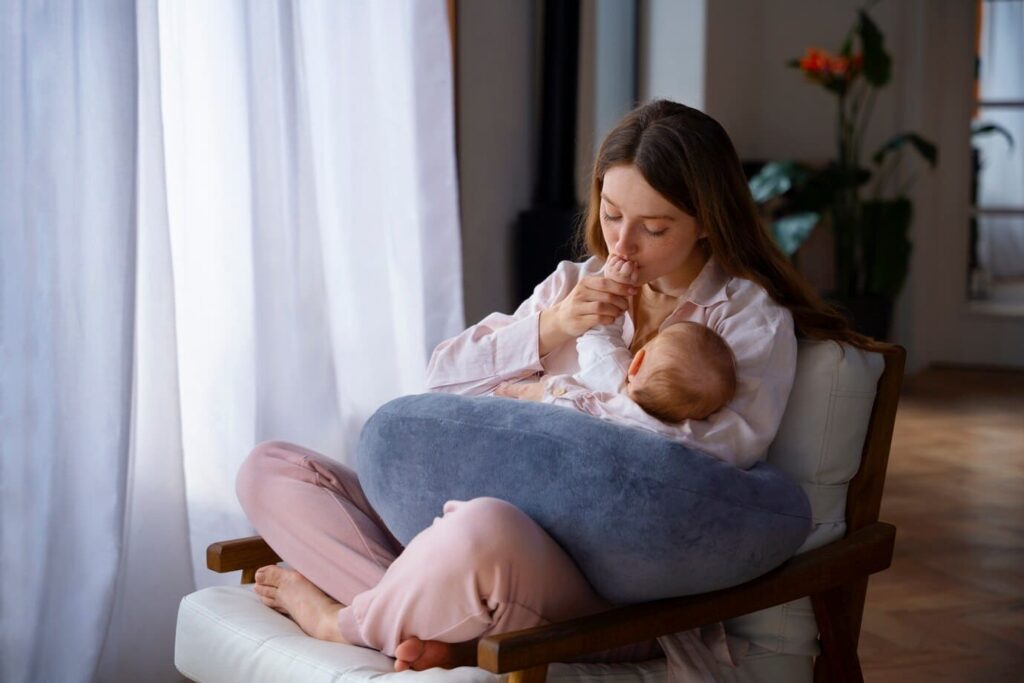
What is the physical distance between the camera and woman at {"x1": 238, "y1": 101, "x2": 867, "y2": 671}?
146cm

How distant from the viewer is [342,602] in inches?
65.6

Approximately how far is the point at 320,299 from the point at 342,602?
4.19 feet

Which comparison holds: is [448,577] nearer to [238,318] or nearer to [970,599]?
[238,318]

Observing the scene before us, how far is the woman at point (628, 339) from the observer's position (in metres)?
1.46

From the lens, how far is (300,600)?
166 centimetres

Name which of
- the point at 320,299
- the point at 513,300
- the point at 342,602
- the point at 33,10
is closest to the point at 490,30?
the point at 513,300

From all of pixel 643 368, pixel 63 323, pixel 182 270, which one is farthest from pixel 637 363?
pixel 182 270

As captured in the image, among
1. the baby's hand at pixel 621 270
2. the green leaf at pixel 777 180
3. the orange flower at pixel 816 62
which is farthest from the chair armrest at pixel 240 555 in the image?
the orange flower at pixel 816 62

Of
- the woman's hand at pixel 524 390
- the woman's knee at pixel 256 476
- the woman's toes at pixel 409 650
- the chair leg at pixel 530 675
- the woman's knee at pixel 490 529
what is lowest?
the woman's toes at pixel 409 650

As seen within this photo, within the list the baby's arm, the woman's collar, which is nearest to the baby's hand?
the baby's arm

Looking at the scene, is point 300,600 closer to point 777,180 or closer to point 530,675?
point 530,675

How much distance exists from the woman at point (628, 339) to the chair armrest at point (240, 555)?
0.09 ft

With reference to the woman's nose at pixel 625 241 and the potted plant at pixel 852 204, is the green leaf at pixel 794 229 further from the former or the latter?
the woman's nose at pixel 625 241

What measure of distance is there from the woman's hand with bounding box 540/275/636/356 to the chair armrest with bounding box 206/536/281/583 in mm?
538
